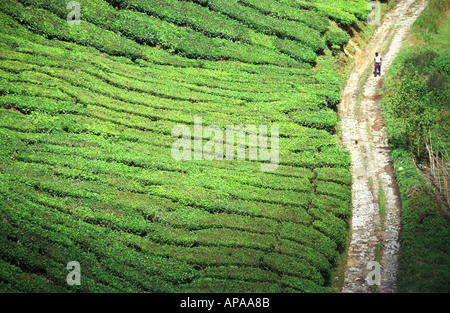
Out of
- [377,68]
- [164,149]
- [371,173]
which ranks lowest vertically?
[371,173]

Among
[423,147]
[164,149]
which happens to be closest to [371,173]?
[423,147]

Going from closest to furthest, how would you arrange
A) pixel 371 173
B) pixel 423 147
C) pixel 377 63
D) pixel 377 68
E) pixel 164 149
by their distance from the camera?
pixel 164 149 → pixel 371 173 → pixel 423 147 → pixel 377 63 → pixel 377 68

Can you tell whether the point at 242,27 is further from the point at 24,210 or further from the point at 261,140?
Result: the point at 24,210

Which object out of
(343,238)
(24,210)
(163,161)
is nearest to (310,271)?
(343,238)

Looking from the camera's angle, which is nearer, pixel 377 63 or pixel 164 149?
pixel 164 149

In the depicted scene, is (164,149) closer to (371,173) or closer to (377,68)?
(371,173)

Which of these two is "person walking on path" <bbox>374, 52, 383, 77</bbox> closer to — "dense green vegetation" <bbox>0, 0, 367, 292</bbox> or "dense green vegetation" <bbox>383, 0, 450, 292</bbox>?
"dense green vegetation" <bbox>383, 0, 450, 292</bbox>

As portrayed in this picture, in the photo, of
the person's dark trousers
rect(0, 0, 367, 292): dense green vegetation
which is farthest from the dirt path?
rect(0, 0, 367, 292): dense green vegetation

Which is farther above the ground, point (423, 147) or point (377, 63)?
point (377, 63)
